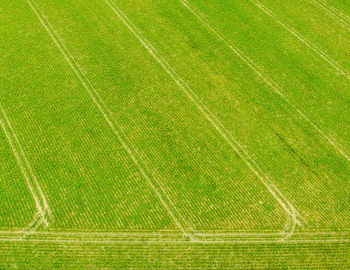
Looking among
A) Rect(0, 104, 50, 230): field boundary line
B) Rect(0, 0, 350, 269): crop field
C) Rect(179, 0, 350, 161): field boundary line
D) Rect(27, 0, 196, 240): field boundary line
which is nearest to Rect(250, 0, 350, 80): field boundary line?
Rect(0, 0, 350, 269): crop field

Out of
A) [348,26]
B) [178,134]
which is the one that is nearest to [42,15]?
[178,134]

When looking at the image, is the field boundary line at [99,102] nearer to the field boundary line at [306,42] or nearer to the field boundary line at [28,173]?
the field boundary line at [28,173]

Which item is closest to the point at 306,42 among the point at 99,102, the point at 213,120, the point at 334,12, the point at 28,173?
the point at 334,12

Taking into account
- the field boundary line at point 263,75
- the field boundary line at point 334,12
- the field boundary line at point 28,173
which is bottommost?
the field boundary line at point 28,173

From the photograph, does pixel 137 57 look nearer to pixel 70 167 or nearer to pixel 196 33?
pixel 196 33

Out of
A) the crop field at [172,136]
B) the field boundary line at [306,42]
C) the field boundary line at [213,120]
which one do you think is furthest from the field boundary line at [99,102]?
the field boundary line at [306,42]
